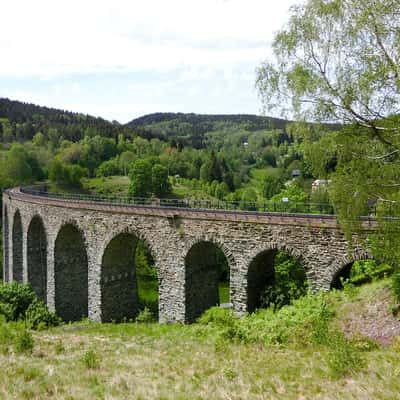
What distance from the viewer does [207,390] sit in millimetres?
11297

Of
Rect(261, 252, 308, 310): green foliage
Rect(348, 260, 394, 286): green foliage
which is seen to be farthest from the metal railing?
Rect(261, 252, 308, 310): green foliage

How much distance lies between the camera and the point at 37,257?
41.5m

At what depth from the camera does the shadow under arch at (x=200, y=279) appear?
2650 cm

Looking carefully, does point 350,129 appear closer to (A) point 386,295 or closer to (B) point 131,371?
(A) point 386,295

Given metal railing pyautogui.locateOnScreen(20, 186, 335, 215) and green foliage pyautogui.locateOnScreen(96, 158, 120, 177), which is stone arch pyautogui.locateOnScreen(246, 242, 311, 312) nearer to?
metal railing pyautogui.locateOnScreen(20, 186, 335, 215)

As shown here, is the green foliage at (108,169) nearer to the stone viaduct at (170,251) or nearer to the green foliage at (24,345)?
the stone viaduct at (170,251)

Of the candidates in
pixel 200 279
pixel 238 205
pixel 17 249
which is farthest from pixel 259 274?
pixel 17 249

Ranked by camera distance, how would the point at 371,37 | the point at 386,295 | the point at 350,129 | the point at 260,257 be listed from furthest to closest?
the point at 260,257 < the point at 386,295 < the point at 350,129 < the point at 371,37

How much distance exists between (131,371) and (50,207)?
82.4 ft

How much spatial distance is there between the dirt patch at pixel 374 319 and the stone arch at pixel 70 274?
2332cm

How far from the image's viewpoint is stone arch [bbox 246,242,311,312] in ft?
73.3

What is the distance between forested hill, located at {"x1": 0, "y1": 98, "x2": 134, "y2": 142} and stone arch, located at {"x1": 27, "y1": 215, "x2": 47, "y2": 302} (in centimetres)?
11815

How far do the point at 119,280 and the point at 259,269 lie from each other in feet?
40.8

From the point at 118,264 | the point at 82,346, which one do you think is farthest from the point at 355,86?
the point at 118,264
